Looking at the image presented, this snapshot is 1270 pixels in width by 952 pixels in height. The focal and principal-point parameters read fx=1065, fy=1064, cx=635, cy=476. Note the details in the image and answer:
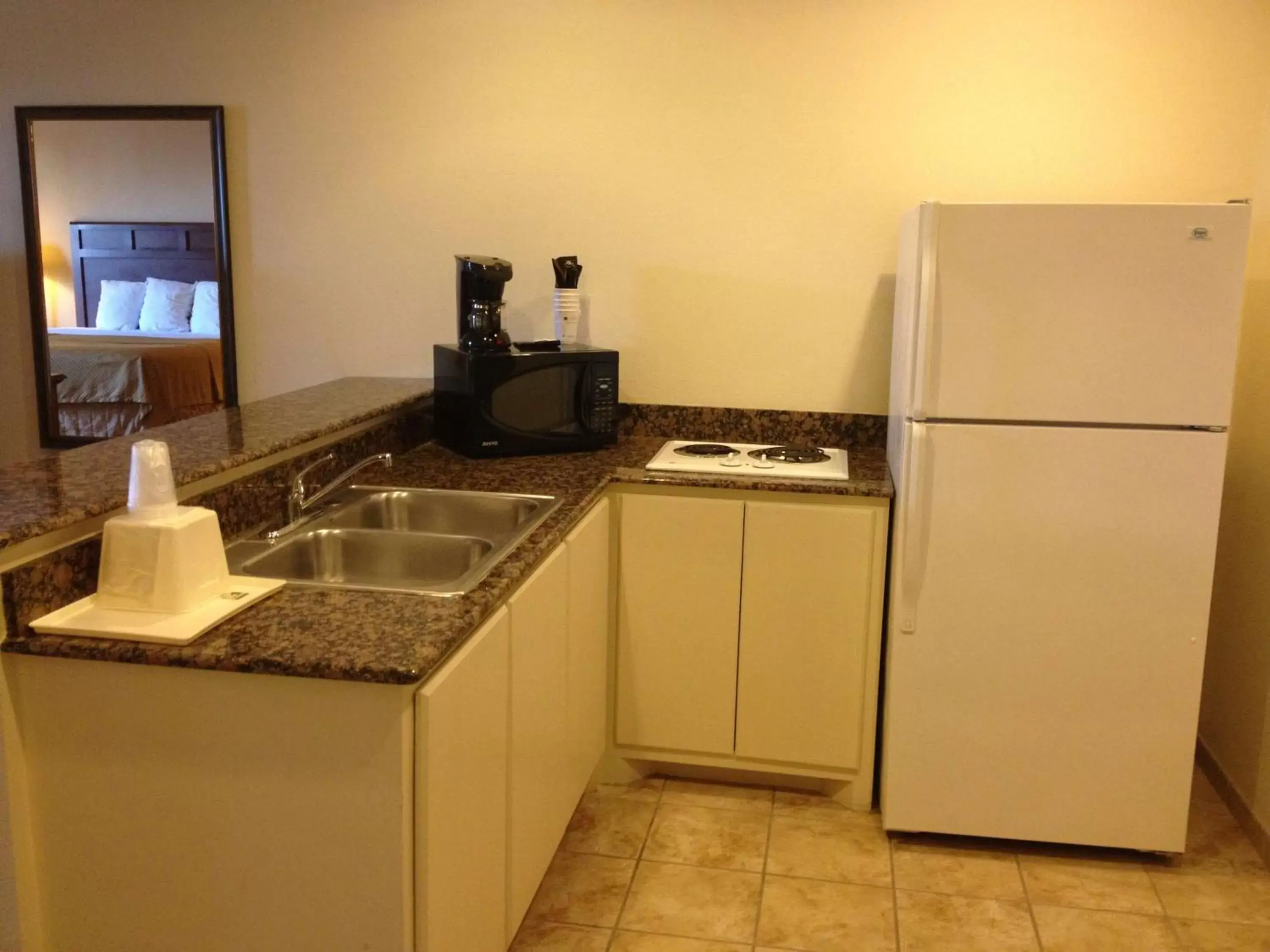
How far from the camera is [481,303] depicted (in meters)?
2.82

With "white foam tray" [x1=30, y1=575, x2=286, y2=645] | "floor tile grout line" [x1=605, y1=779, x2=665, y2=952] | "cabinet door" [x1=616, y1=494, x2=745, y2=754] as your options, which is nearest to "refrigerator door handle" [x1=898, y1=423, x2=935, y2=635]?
"cabinet door" [x1=616, y1=494, x2=745, y2=754]

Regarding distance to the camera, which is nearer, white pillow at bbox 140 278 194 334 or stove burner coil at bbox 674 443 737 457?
stove burner coil at bbox 674 443 737 457

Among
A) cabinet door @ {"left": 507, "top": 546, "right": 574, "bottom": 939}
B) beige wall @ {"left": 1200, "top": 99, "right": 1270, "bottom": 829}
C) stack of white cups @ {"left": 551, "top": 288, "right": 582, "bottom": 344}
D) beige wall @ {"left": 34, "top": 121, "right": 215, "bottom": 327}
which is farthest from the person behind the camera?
beige wall @ {"left": 34, "top": 121, "right": 215, "bottom": 327}

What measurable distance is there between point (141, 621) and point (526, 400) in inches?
57.4

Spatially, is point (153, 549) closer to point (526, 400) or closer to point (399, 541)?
point (399, 541)

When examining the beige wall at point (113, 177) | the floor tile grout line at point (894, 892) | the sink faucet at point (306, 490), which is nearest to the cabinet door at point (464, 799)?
the sink faucet at point (306, 490)

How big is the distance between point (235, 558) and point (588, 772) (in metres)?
1.11

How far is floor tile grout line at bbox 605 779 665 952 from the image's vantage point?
7.38 feet

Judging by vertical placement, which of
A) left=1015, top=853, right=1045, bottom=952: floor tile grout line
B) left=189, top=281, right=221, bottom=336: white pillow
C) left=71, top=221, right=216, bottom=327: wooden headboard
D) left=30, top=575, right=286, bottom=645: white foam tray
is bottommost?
left=1015, top=853, right=1045, bottom=952: floor tile grout line

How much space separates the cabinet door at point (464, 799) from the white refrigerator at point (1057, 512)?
1103mm

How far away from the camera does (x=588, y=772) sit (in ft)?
8.68

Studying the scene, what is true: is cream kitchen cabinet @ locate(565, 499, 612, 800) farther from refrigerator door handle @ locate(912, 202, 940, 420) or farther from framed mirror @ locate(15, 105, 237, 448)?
framed mirror @ locate(15, 105, 237, 448)

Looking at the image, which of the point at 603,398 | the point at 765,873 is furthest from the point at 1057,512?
the point at 603,398

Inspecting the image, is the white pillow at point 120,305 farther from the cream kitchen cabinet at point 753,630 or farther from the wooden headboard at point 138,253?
Answer: the cream kitchen cabinet at point 753,630
